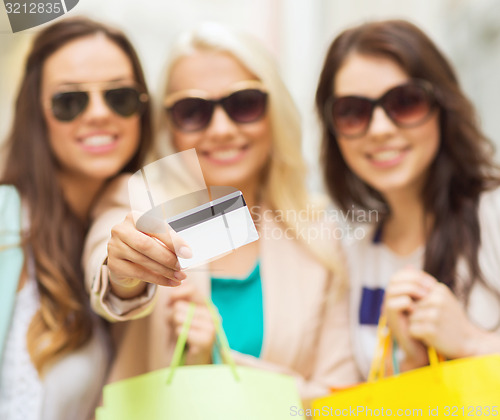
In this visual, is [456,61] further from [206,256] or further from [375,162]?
[206,256]

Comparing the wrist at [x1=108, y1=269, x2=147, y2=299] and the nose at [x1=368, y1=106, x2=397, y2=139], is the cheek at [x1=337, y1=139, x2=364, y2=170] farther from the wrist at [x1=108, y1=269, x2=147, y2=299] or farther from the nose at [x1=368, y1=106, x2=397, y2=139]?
the wrist at [x1=108, y1=269, x2=147, y2=299]

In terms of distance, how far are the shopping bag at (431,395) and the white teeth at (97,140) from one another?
0.42 m

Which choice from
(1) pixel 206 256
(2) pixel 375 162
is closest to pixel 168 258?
(1) pixel 206 256

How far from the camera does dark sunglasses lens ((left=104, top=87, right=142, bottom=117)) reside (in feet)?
1.98

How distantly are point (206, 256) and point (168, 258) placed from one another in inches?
1.2

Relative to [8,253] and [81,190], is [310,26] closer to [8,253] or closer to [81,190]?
[81,190]

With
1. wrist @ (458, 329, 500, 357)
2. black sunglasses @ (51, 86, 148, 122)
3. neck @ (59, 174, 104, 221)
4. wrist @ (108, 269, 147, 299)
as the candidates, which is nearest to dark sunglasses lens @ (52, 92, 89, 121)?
black sunglasses @ (51, 86, 148, 122)

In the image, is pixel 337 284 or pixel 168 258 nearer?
pixel 168 258

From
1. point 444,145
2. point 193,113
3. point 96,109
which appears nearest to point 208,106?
point 193,113

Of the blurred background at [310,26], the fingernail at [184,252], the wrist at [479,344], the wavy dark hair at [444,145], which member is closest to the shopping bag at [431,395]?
the wrist at [479,344]

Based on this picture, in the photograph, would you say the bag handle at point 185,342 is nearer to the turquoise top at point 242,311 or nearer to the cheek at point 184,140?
the turquoise top at point 242,311

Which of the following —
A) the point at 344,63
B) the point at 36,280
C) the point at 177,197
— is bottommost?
the point at 36,280

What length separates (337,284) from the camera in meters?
0.72

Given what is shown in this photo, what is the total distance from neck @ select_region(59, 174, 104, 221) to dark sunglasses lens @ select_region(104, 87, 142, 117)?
5.0 inches
